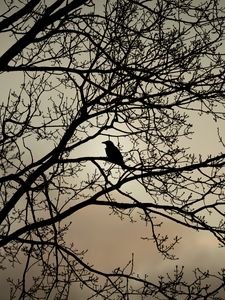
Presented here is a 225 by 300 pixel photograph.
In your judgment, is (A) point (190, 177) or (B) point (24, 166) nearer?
(A) point (190, 177)

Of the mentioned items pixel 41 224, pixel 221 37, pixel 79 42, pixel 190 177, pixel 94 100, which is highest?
pixel 221 37

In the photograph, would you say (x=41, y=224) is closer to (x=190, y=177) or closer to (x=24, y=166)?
(x=24, y=166)

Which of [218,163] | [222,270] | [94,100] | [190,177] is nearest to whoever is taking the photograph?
[222,270]

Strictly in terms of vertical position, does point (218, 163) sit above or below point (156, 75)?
below

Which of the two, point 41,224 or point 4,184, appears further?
point 4,184

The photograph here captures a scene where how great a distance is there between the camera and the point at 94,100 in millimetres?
7672

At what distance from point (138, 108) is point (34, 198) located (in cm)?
238

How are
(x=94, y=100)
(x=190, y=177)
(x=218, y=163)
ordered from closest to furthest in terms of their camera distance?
(x=218, y=163) → (x=190, y=177) → (x=94, y=100)

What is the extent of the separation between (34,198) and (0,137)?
1.16m

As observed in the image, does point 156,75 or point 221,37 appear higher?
point 221,37

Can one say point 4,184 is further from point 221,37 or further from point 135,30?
point 221,37

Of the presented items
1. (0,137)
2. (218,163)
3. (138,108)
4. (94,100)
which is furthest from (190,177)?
(0,137)

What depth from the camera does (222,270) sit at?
5754 mm

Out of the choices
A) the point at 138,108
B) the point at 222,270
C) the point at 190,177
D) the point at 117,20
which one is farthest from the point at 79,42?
the point at 222,270
